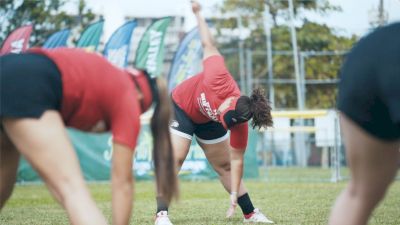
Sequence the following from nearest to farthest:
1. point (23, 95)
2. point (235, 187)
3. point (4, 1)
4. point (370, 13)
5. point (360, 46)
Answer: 1. point (360, 46)
2. point (23, 95)
3. point (235, 187)
4. point (4, 1)
5. point (370, 13)

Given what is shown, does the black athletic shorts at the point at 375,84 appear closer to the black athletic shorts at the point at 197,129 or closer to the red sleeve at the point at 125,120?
the red sleeve at the point at 125,120

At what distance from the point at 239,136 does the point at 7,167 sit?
4.11 metres

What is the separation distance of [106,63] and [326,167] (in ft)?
83.7

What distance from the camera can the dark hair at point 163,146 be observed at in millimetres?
5355

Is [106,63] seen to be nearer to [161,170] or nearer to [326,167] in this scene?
[161,170]

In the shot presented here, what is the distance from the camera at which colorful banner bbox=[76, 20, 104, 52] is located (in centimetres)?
2556

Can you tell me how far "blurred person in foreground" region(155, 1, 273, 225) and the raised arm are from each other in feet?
0.05

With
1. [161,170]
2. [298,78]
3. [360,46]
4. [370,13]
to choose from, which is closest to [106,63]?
[161,170]

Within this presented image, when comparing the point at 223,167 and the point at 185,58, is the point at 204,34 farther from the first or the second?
the point at 185,58

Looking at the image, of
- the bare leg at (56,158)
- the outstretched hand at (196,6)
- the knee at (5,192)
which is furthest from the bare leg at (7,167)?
the outstretched hand at (196,6)

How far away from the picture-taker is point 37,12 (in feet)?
98.3

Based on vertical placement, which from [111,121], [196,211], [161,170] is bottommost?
[196,211]

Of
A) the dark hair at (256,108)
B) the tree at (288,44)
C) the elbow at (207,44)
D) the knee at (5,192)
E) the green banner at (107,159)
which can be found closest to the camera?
the knee at (5,192)

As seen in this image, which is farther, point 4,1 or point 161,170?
point 4,1
